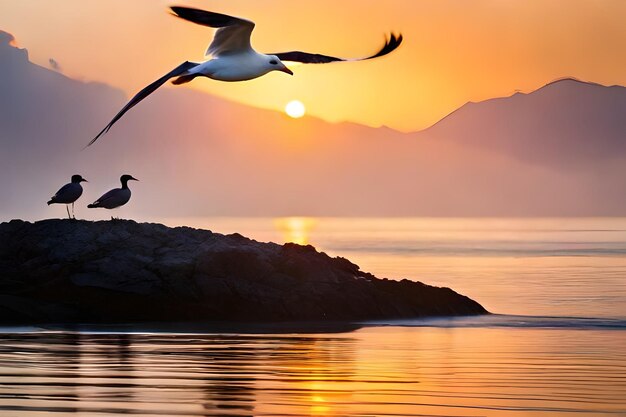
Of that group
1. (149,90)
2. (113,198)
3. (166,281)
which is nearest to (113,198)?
(113,198)

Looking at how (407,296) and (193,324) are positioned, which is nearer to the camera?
(193,324)

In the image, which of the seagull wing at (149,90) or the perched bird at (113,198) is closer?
the seagull wing at (149,90)

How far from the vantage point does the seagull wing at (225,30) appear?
70.7 ft

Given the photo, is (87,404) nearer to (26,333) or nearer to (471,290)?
(26,333)

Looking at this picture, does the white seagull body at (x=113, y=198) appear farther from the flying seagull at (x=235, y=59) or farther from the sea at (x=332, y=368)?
the flying seagull at (x=235, y=59)

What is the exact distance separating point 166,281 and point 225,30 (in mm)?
6094

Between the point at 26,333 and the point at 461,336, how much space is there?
8.11m

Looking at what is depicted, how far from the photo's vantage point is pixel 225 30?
2452 cm

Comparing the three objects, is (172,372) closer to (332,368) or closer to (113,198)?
(332,368)

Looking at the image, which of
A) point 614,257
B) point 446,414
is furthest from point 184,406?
point 614,257

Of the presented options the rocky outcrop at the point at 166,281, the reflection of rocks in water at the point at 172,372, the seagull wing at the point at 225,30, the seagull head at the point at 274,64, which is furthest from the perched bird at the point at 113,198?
the seagull head at the point at 274,64

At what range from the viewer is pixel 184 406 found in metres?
16.6

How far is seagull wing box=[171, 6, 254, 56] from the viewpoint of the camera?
70.7ft

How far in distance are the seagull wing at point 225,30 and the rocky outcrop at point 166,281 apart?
201 inches
